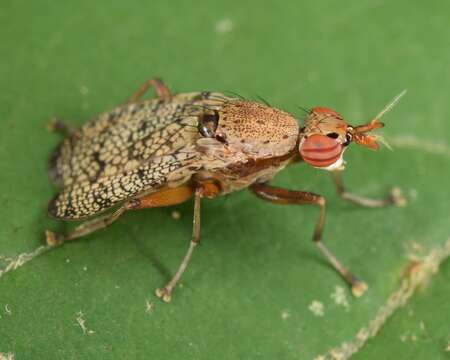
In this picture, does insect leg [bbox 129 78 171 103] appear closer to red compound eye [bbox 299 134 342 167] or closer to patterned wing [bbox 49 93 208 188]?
patterned wing [bbox 49 93 208 188]

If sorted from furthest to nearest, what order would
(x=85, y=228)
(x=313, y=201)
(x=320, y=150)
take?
(x=313, y=201)
(x=85, y=228)
(x=320, y=150)

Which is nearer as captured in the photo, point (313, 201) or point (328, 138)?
point (328, 138)

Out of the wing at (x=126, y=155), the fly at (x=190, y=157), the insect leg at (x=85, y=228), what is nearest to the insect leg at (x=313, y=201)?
the fly at (x=190, y=157)

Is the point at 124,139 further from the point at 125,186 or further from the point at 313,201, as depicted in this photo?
the point at 313,201

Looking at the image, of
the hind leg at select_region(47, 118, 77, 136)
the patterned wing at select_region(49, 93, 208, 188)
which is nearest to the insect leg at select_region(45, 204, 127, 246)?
the patterned wing at select_region(49, 93, 208, 188)

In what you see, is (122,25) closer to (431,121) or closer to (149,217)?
(149,217)

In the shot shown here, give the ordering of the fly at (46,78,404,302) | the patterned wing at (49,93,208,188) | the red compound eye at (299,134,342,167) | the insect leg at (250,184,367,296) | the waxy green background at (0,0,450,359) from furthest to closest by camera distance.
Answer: the insect leg at (250,184,367,296), the patterned wing at (49,93,208,188), the fly at (46,78,404,302), the red compound eye at (299,134,342,167), the waxy green background at (0,0,450,359)

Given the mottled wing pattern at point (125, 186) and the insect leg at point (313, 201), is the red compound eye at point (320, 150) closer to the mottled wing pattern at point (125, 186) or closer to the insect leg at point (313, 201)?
the insect leg at point (313, 201)

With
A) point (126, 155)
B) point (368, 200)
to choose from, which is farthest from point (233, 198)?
point (368, 200)
